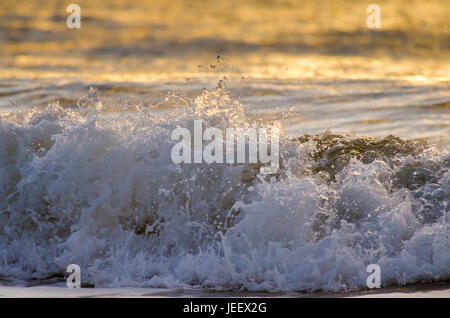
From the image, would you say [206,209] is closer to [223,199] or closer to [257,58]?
[223,199]

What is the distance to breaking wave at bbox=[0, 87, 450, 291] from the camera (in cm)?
501

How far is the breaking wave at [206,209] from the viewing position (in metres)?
5.01

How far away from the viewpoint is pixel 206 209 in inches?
230

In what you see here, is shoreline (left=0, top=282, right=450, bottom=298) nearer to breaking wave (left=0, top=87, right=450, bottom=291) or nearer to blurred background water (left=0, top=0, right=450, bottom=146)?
breaking wave (left=0, top=87, right=450, bottom=291)

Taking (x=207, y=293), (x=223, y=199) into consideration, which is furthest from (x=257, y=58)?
(x=207, y=293)

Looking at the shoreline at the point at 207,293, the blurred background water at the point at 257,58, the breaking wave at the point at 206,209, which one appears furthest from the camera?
the blurred background water at the point at 257,58

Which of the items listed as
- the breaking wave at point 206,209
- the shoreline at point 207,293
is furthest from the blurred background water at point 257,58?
the shoreline at point 207,293

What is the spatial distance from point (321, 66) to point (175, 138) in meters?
7.40

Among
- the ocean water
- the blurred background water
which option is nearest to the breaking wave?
the ocean water

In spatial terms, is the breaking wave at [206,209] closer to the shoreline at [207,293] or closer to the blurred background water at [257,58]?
the shoreline at [207,293]

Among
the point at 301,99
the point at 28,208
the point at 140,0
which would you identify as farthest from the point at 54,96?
the point at 140,0
